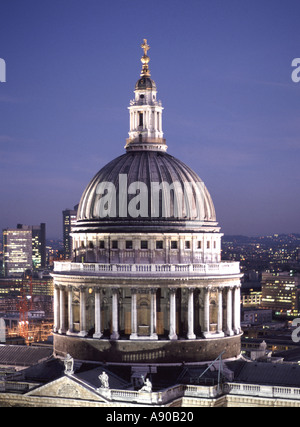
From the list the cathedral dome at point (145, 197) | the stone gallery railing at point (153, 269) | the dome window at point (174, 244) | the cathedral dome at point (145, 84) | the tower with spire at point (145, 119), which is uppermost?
the cathedral dome at point (145, 84)

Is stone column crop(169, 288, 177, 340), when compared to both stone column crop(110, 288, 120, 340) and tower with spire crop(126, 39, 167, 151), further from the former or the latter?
tower with spire crop(126, 39, 167, 151)

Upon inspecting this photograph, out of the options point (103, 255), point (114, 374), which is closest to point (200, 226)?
point (103, 255)

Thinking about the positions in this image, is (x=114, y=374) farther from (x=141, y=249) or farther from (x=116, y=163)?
(x=116, y=163)

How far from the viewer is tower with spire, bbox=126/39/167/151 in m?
120

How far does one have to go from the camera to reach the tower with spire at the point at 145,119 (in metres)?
120

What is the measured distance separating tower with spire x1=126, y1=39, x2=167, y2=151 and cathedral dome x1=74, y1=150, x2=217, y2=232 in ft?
5.64

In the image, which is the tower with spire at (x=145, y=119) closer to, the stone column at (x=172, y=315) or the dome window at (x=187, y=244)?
the dome window at (x=187, y=244)

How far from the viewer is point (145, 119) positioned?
4717 inches

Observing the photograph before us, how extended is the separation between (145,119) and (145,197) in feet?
32.9


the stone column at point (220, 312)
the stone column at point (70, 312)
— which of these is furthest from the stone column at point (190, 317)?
the stone column at point (70, 312)

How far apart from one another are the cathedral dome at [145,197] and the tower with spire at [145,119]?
1718 millimetres

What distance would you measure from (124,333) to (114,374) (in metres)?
5.45

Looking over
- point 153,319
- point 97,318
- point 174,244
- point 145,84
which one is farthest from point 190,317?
point 145,84

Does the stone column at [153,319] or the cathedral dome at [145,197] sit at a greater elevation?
the cathedral dome at [145,197]
